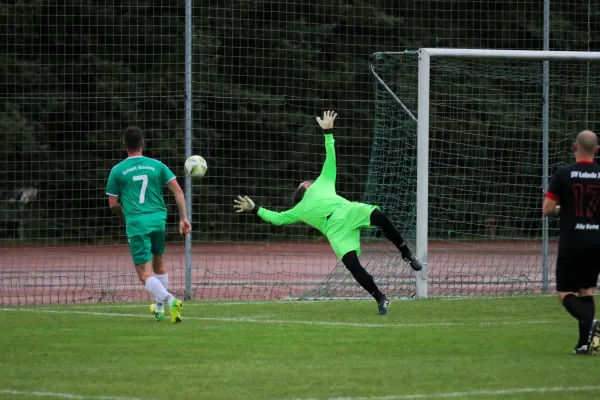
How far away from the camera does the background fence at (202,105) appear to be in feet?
84.3

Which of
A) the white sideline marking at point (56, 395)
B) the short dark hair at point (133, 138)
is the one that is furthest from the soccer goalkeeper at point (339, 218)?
the white sideline marking at point (56, 395)

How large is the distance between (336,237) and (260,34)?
15553mm

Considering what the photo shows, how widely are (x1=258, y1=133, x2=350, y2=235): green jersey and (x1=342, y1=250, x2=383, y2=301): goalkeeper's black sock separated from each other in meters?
0.46

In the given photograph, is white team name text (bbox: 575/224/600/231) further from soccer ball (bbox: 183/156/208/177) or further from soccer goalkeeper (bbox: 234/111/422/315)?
soccer ball (bbox: 183/156/208/177)

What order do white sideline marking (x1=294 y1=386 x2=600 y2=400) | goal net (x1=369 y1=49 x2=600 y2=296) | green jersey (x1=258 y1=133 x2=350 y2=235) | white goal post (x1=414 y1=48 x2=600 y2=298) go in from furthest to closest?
goal net (x1=369 y1=49 x2=600 y2=296) → white goal post (x1=414 y1=48 x2=600 y2=298) → green jersey (x1=258 y1=133 x2=350 y2=235) → white sideline marking (x1=294 y1=386 x2=600 y2=400)

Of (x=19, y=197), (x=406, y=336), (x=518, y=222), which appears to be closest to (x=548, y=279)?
(x=518, y=222)

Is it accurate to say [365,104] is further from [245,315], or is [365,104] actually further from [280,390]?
[280,390]

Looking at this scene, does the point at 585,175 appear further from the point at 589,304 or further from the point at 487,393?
the point at 487,393

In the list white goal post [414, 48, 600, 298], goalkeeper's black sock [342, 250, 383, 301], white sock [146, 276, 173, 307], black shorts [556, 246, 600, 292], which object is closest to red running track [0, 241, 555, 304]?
white goal post [414, 48, 600, 298]

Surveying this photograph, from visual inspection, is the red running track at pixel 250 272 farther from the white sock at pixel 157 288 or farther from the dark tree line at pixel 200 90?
the white sock at pixel 157 288

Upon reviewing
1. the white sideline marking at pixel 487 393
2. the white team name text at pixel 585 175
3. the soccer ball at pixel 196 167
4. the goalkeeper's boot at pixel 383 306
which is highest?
the white team name text at pixel 585 175

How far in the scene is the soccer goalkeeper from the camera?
13.1 metres

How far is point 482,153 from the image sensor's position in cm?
2466

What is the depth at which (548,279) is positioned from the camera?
17.5 metres
